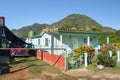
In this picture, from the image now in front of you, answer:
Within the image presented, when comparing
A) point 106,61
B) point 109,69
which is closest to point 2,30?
point 106,61

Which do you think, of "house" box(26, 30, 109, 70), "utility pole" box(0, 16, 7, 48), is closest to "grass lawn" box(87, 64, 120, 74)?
"house" box(26, 30, 109, 70)

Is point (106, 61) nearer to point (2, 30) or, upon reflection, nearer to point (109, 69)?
point (109, 69)

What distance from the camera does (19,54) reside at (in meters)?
24.6

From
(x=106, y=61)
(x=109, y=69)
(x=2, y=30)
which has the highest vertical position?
(x=2, y=30)

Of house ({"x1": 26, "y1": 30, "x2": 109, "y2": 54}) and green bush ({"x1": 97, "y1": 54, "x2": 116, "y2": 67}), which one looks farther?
house ({"x1": 26, "y1": 30, "x2": 109, "y2": 54})

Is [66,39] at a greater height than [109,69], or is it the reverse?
[66,39]

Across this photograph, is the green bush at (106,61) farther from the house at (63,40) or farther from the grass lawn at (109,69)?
the house at (63,40)

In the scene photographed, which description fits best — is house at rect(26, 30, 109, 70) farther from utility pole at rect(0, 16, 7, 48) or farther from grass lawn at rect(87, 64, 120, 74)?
grass lawn at rect(87, 64, 120, 74)

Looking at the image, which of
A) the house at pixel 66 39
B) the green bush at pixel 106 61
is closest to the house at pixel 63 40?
the house at pixel 66 39

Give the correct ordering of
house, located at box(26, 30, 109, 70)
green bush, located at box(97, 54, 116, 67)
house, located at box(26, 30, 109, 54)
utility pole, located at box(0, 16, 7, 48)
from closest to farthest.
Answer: green bush, located at box(97, 54, 116, 67), utility pole, located at box(0, 16, 7, 48), house, located at box(26, 30, 109, 70), house, located at box(26, 30, 109, 54)

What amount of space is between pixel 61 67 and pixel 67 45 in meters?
11.7

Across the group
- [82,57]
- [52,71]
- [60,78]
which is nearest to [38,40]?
[82,57]

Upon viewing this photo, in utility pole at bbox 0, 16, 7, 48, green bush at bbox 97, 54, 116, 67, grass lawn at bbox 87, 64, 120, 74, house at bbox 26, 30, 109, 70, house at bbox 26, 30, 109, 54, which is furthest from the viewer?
house at bbox 26, 30, 109, 54

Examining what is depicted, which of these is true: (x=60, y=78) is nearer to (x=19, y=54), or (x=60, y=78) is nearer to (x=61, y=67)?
(x=61, y=67)
